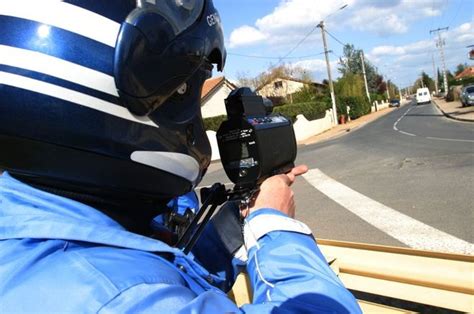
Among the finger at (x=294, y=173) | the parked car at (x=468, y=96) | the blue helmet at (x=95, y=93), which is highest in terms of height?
the blue helmet at (x=95, y=93)

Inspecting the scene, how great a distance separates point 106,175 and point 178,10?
0.53m

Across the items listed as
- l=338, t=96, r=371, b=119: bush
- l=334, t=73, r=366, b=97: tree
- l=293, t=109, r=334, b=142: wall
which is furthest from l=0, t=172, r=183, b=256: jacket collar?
l=334, t=73, r=366, b=97: tree

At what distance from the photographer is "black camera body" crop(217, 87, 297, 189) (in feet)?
4.41

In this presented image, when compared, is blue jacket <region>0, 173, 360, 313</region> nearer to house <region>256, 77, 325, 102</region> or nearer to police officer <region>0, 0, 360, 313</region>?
police officer <region>0, 0, 360, 313</region>

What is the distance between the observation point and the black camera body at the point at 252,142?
4.41ft

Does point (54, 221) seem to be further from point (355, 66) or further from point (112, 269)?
point (355, 66)

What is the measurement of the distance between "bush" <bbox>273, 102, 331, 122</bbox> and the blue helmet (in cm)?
2469

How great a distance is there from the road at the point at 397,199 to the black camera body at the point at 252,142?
11.8 ft

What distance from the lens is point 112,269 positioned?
0.81 meters

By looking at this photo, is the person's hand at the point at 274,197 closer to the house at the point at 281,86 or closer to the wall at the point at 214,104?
the wall at the point at 214,104

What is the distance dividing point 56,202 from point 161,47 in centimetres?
50

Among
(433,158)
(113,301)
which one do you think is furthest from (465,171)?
(113,301)

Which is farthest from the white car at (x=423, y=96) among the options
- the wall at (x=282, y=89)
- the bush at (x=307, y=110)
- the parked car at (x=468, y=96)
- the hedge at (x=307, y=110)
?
the hedge at (x=307, y=110)

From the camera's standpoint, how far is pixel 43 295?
0.77 meters
